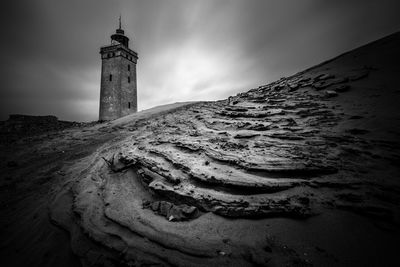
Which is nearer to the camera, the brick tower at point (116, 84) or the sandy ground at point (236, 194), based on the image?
the sandy ground at point (236, 194)

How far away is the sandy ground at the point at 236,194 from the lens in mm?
2639

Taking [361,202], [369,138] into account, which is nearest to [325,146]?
[369,138]

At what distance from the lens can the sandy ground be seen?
2.64 m

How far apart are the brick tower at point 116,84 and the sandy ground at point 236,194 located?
20.2m

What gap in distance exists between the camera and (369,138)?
434cm

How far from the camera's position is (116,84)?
1037 inches

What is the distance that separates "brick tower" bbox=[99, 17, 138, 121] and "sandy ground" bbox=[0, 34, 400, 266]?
66.3ft

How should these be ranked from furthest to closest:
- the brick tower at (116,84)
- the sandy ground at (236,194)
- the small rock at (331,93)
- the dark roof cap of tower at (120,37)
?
1. the dark roof cap of tower at (120,37)
2. the brick tower at (116,84)
3. the small rock at (331,93)
4. the sandy ground at (236,194)

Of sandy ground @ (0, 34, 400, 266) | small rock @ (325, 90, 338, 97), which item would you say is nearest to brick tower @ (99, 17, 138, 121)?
sandy ground @ (0, 34, 400, 266)

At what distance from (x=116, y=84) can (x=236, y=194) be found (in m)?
28.0

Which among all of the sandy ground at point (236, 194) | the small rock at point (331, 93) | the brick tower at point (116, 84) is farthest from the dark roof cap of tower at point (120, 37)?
the small rock at point (331, 93)

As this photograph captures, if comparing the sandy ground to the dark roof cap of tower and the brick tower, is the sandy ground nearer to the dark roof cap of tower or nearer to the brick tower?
the brick tower

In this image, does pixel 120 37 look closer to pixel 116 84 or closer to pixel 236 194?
pixel 116 84

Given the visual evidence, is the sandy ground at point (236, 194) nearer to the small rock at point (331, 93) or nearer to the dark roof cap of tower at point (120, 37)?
the small rock at point (331, 93)
